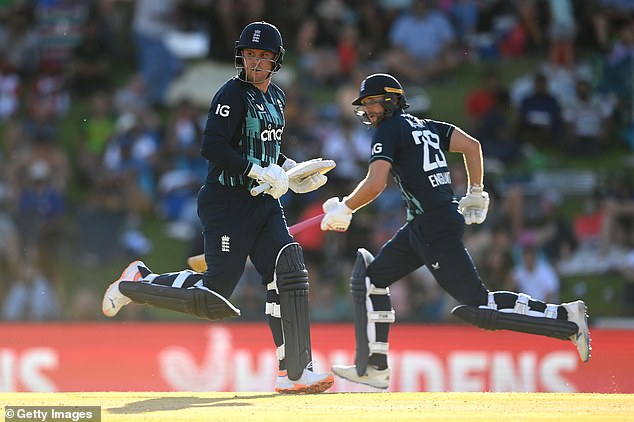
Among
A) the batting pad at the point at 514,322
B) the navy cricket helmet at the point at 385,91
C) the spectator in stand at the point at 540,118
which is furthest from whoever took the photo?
the spectator in stand at the point at 540,118

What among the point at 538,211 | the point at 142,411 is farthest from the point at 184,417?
the point at 538,211

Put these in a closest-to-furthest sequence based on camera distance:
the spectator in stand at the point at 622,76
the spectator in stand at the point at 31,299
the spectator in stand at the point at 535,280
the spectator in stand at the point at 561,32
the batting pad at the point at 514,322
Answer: the batting pad at the point at 514,322, the spectator in stand at the point at 535,280, the spectator in stand at the point at 31,299, the spectator in stand at the point at 622,76, the spectator in stand at the point at 561,32

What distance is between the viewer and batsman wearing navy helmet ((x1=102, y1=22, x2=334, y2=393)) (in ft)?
26.1

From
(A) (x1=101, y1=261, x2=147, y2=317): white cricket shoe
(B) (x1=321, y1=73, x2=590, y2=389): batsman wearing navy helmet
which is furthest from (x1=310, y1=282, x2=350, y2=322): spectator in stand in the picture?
(A) (x1=101, y1=261, x2=147, y2=317): white cricket shoe

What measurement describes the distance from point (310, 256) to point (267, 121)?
694cm

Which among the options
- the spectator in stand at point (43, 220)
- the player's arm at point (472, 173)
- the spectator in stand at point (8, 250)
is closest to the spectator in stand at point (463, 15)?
the spectator in stand at point (43, 220)

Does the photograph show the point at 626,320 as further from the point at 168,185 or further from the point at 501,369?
the point at 168,185

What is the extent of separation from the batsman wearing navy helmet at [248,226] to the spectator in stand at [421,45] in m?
9.00

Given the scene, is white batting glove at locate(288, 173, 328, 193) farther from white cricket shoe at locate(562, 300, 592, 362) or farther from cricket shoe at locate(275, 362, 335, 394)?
white cricket shoe at locate(562, 300, 592, 362)

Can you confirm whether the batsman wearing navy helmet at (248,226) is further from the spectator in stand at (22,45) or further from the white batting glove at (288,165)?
the spectator in stand at (22,45)

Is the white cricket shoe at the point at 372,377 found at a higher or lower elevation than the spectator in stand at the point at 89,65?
lower

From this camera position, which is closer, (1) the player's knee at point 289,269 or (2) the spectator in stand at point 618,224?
(1) the player's knee at point 289,269

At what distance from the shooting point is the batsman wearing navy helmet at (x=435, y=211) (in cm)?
855

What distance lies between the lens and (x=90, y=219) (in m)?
16.0
